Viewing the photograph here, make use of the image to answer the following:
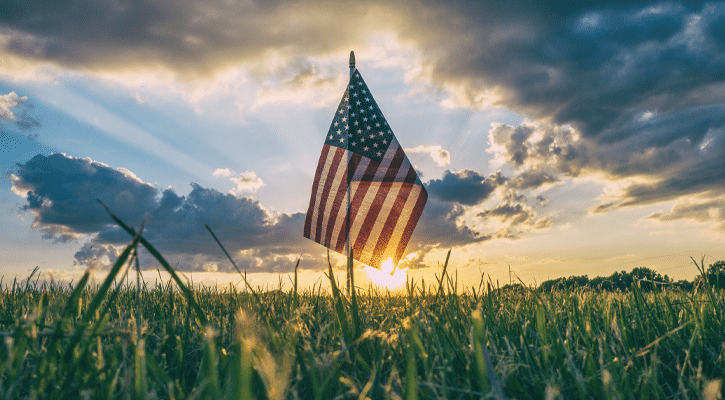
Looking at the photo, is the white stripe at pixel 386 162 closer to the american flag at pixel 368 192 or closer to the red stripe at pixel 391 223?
the american flag at pixel 368 192

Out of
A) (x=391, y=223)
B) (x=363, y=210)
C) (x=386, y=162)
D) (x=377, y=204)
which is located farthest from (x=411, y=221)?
(x=386, y=162)

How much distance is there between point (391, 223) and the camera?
9.88m

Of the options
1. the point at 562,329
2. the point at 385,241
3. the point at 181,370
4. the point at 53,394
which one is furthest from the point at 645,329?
the point at 385,241

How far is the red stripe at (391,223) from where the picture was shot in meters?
9.86

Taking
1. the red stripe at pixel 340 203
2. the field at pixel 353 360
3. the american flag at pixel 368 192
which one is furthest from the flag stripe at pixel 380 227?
the field at pixel 353 360

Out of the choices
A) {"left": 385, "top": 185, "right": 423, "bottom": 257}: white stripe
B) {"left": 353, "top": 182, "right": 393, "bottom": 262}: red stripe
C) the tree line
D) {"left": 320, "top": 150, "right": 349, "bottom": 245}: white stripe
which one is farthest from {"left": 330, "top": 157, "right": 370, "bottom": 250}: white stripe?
the tree line

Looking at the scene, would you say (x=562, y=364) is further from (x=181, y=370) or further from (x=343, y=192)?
(x=343, y=192)

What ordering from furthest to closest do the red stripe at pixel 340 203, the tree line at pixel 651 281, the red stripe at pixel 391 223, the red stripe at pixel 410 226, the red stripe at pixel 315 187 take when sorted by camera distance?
the red stripe at pixel 315 187 → the red stripe at pixel 410 226 → the red stripe at pixel 391 223 → the red stripe at pixel 340 203 → the tree line at pixel 651 281

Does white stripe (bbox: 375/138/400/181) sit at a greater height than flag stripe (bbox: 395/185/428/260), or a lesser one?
greater

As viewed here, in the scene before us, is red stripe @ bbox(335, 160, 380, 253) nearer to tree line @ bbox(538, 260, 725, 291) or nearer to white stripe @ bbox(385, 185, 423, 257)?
white stripe @ bbox(385, 185, 423, 257)

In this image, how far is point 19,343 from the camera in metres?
1.25

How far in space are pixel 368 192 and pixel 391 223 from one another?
2.97 feet

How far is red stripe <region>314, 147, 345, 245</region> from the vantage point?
392 inches

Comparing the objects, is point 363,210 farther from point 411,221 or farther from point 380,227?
point 411,221
